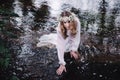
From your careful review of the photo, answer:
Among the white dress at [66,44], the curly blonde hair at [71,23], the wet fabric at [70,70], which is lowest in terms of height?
the wet fabric at [70,70]

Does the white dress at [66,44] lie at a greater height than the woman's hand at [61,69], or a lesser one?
greater

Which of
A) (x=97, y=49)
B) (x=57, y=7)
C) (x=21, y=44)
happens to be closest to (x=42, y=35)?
(x=21, y=44)

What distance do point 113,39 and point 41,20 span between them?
2130 millimetres

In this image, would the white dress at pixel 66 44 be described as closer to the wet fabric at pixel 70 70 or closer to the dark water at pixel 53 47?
the wet fabric at pixel 70 70

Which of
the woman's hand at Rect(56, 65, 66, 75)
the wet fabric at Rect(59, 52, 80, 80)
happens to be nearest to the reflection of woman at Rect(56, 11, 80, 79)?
the woman's hand at Rect(56, 65, 66, 75)

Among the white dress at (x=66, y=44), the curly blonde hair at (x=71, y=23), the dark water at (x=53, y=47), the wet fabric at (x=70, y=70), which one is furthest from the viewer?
the dark water at (x=53, y=47)

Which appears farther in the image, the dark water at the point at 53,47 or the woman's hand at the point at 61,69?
the dark water at the point at 53,47

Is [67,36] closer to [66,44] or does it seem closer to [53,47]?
[66,44]

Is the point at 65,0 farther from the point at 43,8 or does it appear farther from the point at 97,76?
the point at 97,76

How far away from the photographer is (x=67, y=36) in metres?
5.17

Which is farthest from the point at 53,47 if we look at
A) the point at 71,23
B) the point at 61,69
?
the point at 71,23

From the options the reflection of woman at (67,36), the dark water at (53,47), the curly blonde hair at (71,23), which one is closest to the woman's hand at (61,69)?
the reflection of woman at (67,36)

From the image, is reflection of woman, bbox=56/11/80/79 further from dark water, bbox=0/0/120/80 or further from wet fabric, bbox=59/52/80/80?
dark water, bbox=0/0/120/80

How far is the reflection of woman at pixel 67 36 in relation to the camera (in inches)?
197
